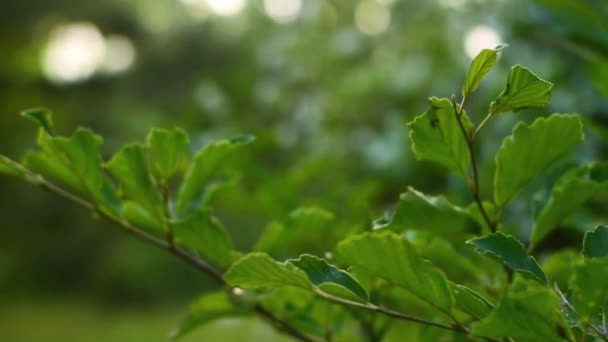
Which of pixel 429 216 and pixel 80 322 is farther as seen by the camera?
pixel 80 322

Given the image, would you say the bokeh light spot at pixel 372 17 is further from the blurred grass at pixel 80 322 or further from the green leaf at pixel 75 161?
the green leaf at pixel 75 161

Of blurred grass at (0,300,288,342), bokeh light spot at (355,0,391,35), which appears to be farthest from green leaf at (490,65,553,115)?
blurred grass at (0,300,288,342)

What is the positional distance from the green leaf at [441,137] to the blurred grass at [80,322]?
3.70ft

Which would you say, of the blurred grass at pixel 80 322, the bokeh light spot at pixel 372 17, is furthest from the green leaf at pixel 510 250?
the blurred grass at pixel 80 322

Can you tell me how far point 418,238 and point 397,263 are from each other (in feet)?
0.30

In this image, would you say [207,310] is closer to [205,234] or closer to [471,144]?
[205,234]

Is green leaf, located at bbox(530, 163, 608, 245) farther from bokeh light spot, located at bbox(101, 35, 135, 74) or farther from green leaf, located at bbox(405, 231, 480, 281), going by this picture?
bokeh light spot, located at bbox(101, 35, 135, 74)

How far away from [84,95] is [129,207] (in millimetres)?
2220

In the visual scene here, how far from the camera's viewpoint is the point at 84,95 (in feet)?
7.68

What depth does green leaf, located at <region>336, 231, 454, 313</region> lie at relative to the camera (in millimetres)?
167

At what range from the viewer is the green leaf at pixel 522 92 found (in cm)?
17

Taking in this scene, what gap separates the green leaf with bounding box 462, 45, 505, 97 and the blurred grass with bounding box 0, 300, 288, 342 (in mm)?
1161

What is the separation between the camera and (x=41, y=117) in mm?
237

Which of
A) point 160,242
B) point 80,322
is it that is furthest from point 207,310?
point 80,322
